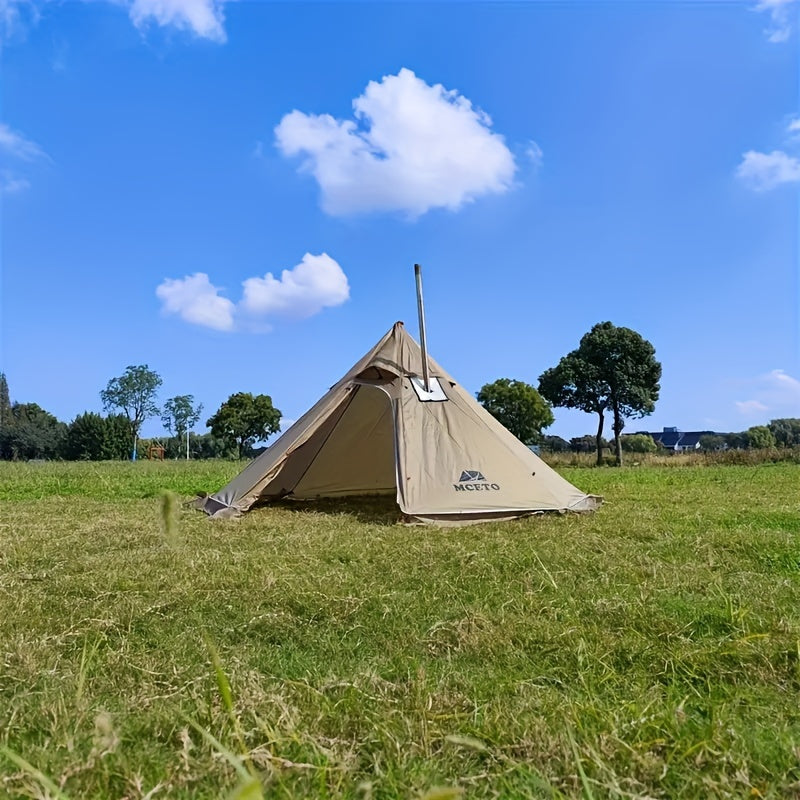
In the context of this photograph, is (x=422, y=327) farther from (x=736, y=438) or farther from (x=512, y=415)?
(x=736, y=438)

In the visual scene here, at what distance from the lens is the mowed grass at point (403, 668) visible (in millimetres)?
1317

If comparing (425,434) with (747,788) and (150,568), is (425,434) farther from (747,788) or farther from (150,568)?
(747,788)

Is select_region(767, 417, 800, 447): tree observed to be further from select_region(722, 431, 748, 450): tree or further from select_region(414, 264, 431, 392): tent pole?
select_region(414, 264, 431, 392): tent pole

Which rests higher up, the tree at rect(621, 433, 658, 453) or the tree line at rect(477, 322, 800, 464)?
the tree line at rect(477, 322, 800, 464)

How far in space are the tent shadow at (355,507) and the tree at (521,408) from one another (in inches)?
895

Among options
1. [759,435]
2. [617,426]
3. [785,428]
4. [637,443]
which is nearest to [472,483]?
[617,426]

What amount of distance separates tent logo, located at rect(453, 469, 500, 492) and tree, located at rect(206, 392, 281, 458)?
32824 millimetres

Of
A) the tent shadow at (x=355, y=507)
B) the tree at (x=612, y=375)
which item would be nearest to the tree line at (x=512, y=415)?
the tree at (x=612, y=375)

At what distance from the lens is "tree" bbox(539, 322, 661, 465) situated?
2328 cm

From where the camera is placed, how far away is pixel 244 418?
121 feet

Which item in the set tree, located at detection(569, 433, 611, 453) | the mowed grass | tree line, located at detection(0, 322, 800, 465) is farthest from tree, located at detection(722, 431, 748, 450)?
the mowed grass

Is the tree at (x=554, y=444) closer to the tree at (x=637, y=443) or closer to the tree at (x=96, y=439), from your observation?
the tree at (x=637, y=443)

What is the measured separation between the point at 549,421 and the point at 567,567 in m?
27.0

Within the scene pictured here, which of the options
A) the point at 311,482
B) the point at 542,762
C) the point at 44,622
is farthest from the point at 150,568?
the point at 311,482
